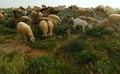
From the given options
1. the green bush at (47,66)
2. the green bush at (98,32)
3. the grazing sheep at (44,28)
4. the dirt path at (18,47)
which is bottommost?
the green bush at (47,66)

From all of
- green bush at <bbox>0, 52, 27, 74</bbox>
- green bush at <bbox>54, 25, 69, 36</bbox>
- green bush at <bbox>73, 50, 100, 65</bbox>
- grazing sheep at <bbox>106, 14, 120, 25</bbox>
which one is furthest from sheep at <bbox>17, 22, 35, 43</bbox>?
grazing sheep at <bbox>106, 14, 120, 25</bbox>

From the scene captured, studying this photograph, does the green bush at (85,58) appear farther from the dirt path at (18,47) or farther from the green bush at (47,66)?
the dirt path at (18,47)

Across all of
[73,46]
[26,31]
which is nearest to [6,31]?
[26,31]

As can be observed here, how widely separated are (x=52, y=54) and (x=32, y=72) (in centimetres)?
143

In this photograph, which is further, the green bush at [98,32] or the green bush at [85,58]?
the green bush at [98,32]

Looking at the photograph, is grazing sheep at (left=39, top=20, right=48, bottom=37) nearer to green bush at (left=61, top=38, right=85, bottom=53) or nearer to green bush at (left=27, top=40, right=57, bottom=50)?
green bush at (left=27, top=40, right=57, bottom=50)

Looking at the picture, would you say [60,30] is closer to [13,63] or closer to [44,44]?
[44,44]

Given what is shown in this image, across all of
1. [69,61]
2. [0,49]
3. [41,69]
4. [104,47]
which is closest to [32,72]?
[41,69]

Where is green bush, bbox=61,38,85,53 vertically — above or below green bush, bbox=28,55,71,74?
above

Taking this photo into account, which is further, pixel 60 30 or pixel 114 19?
pixel 114 19

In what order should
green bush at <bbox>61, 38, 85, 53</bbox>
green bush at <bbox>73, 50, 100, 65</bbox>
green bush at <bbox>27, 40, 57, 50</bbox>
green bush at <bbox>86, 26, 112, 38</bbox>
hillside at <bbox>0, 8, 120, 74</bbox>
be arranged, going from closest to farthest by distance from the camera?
hillside at <bbox>0, 8, 120, 74</bbox>
green bush at <bbox>73, 50, 100, 65</bbox>
green bush at <bbox>61, 38, 85, 53</bbox>
green bush at <bbox>27, 40, 57, 50</bbox>
green bush at <bbox>86, 26, 112, 38</bbox>

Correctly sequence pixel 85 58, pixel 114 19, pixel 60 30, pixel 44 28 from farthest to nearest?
pixel 114 19
pixel 60 30
pixel 44 28
pixel 85 58

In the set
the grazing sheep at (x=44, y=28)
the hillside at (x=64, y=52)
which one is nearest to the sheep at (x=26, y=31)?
the hillside at (x=64, y=52)

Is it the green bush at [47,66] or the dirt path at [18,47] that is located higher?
the dirt path at [18,47]
